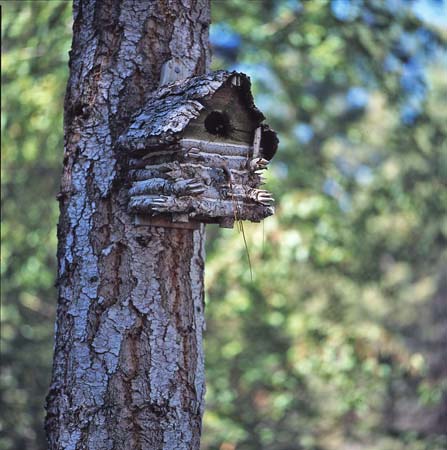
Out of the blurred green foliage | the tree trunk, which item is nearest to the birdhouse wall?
the tree trunk

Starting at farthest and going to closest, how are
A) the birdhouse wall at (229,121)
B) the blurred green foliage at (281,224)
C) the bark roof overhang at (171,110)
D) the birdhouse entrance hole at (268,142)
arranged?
the blurred green foliage at (281,224) < the birdhouse entrance hole at (268,142) < the birdhouse wall at (229,121) < the bark roof overhang at (171,110)

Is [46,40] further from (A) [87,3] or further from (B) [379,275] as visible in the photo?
(B) [379,275]

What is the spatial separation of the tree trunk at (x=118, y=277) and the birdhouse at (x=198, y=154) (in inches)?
4.0

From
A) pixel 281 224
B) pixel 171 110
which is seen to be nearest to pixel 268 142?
pixel 171 110

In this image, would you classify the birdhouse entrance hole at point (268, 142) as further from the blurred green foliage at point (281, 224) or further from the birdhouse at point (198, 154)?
the blurred green foliage at point (281, 224)

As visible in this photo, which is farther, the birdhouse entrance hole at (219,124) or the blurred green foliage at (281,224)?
the blurred green foliage at (281,224)

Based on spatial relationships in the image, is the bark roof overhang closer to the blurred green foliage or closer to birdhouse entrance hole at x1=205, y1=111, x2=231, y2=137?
birdhouse entrance hole at x1=205, y1=111, x2=231, y2=137

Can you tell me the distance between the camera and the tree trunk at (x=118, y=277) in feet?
7.88

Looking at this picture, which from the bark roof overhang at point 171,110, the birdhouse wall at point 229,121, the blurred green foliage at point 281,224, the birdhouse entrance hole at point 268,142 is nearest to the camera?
the bark roof overhang at point 171,110

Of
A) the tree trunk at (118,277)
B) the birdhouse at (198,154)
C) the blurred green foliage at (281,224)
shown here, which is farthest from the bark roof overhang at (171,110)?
the blurred green foliage at (281,224)

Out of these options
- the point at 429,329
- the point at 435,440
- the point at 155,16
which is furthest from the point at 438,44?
the point at 429,329

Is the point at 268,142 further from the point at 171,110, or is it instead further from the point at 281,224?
the point at 281,224

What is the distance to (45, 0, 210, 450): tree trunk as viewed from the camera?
7.88 feet

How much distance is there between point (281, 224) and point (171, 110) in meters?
4.13
